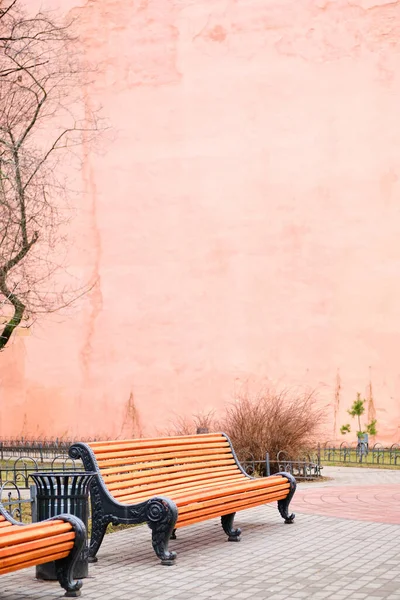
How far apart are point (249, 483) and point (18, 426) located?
54.2 ft

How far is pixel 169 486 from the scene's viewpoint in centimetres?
787

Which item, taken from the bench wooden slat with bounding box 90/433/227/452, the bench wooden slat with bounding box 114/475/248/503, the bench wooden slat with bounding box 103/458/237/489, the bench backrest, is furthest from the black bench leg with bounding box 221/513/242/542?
the bench wooden slat with bounding box 90/433/227/452

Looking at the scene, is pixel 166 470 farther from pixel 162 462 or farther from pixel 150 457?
pixel 150 457

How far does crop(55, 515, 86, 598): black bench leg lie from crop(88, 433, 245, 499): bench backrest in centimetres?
125

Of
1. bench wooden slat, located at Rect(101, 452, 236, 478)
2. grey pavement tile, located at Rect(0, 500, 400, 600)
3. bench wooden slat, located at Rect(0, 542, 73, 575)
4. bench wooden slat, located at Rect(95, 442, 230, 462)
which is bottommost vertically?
grey pavement tile, located at Rect(0, 500, 400, 600)

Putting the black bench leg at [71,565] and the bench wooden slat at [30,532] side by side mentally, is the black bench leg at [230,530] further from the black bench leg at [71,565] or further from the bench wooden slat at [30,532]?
the bench wooden slat at [30,532]

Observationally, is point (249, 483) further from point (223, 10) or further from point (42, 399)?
point (223, 10)

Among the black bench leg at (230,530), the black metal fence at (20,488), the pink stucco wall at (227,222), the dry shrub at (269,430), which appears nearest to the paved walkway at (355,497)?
the dry shrub at (269,430)

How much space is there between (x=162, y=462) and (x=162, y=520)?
49.6 inches

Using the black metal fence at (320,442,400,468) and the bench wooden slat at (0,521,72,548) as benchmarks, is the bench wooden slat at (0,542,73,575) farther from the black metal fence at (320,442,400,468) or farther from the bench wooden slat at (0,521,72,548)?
the black metal fence at (320,442,400,468)

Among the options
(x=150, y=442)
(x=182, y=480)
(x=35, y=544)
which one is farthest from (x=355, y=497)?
(x=35, y=544)

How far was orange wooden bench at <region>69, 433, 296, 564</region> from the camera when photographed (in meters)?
6.80

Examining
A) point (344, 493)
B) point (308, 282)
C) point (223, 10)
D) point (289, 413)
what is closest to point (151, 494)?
point (344, 493)

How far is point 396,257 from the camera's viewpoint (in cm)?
2203
